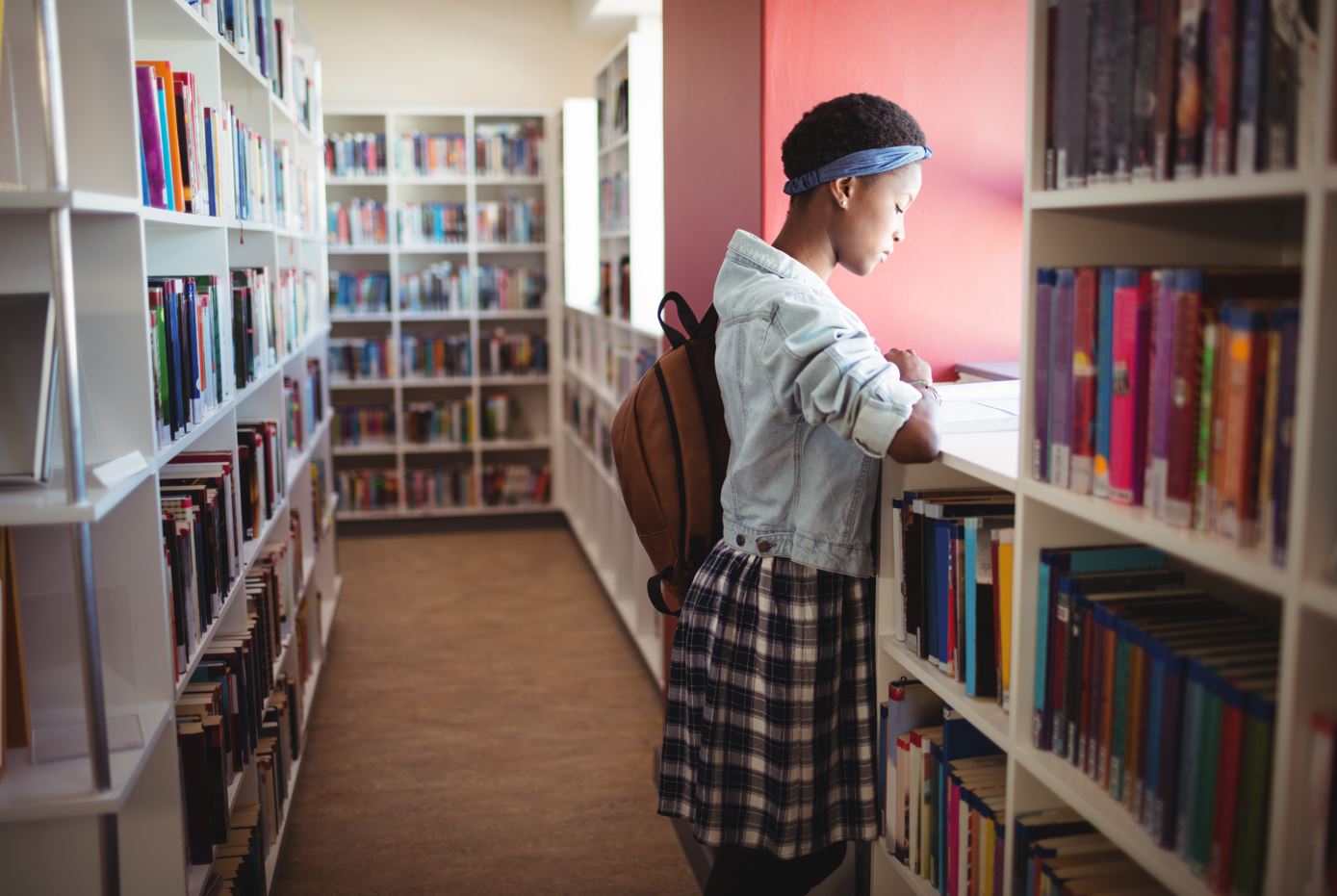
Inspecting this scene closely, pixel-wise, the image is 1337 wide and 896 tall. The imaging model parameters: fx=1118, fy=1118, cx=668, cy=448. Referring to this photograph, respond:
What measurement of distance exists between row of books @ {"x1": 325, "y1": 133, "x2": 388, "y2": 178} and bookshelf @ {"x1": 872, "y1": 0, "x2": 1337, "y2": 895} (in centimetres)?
494

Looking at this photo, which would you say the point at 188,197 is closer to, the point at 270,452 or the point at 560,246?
the point at 270,452

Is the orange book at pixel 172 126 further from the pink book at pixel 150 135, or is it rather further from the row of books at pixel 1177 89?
the row of books at pixel 1177 89

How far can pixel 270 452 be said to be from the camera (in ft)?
9.50

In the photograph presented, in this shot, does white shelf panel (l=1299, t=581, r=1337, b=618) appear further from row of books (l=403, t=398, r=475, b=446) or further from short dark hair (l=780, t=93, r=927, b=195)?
row of books (l=403, t=398, r=475, b=446)

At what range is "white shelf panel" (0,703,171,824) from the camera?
4.43 ft

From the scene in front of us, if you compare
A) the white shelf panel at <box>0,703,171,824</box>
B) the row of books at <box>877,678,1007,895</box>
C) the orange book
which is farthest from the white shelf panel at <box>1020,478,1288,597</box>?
the orange book

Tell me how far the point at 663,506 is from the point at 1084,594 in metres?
0.83

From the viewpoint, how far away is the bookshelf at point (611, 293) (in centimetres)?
416

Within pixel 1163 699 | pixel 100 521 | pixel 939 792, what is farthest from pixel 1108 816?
pixel 100 521

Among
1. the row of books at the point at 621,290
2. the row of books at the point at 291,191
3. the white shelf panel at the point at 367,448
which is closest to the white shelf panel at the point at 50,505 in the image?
the row of books at the point at 291,191

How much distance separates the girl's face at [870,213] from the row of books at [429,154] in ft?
15.7

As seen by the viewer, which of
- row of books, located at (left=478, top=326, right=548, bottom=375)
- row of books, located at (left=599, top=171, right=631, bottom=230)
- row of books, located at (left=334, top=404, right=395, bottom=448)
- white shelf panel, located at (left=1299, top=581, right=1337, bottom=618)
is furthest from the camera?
row of books, located at (left=478, top=326, right=548, bottom=375)

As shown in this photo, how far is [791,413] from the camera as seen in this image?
161 cm

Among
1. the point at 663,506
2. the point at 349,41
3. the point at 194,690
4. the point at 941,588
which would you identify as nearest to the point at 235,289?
the point at 194,690
